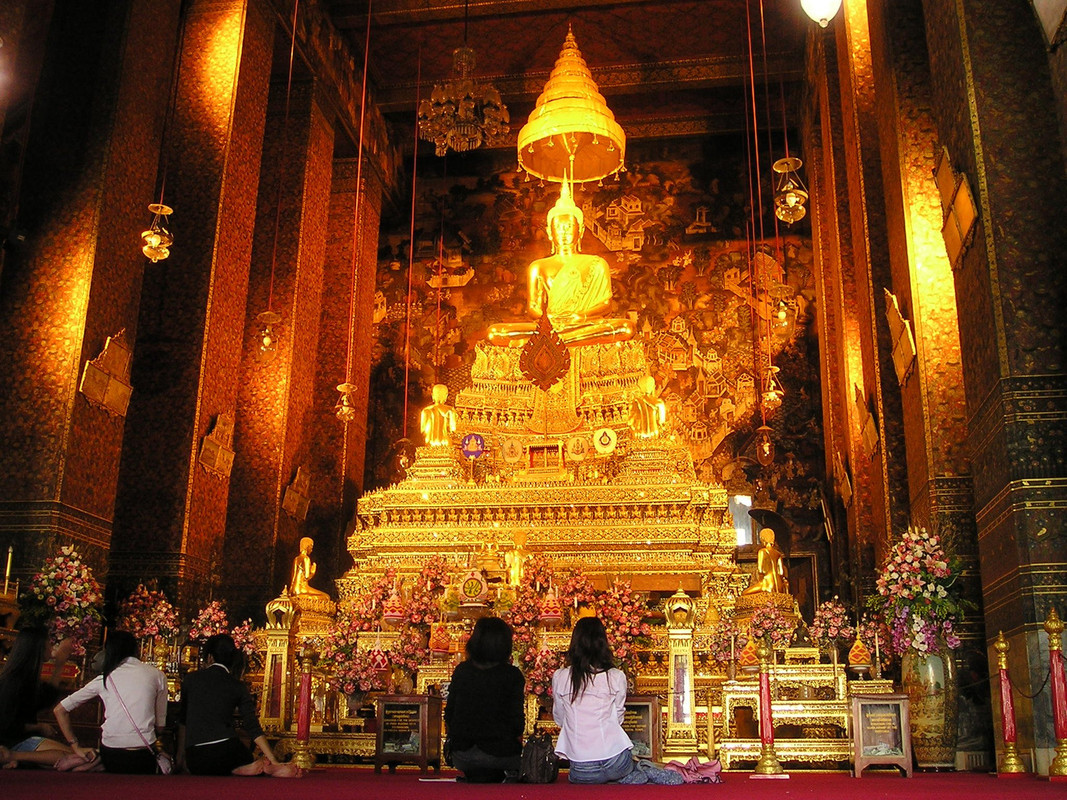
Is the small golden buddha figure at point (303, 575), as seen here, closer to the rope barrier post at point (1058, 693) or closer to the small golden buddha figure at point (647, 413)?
the small golden buddha figure at point (647, 413)

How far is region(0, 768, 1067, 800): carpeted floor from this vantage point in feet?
11.2

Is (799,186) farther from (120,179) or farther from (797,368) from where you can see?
(797,368)

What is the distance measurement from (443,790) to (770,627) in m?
4.07

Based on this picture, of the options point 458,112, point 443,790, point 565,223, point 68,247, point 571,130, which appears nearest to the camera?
point 443,790

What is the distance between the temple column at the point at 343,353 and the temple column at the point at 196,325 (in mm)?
2722

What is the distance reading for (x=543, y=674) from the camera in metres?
6.62

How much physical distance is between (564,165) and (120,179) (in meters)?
6.22

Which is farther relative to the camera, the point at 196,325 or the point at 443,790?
the point at 196,325

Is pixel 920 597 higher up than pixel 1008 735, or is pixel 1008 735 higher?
pixel 920 597

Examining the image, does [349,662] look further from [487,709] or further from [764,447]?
[764,447]

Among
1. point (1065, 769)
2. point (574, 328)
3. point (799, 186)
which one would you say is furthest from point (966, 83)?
point (574, 328)

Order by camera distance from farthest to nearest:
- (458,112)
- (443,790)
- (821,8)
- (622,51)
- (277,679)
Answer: (622,51) → (458,112) → (277,679) → (821,8) → (443,790)

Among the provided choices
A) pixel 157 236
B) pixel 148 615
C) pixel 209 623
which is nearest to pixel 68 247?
pixel 157 236

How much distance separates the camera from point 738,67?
568 inches
